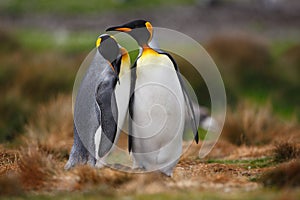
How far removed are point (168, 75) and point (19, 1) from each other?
23.0 meters

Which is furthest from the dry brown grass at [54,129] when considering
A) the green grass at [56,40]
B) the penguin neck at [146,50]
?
the green grass at [56,40]

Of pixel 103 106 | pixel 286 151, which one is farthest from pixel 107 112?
pixel 286 151

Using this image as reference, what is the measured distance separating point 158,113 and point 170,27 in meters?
16.7

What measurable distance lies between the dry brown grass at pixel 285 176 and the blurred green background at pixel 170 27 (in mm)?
5943

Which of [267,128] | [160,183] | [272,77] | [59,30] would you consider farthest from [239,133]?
[59,30]

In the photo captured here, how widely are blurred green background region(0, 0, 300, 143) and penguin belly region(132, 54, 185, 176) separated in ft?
15.6

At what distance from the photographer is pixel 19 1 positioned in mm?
28109

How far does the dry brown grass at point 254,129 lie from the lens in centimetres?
973

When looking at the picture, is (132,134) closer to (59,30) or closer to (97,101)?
(97,101)

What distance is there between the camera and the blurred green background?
14734 mm

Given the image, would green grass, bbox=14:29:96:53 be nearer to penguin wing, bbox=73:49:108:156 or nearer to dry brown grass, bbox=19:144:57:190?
penguin wing, bbox=73:49:108:156

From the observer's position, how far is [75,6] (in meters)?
26.9

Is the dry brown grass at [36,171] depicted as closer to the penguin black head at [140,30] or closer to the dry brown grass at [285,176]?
the penguin black head at [140,30]

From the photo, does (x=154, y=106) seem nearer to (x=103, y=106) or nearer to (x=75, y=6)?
(x=103, y=106)
